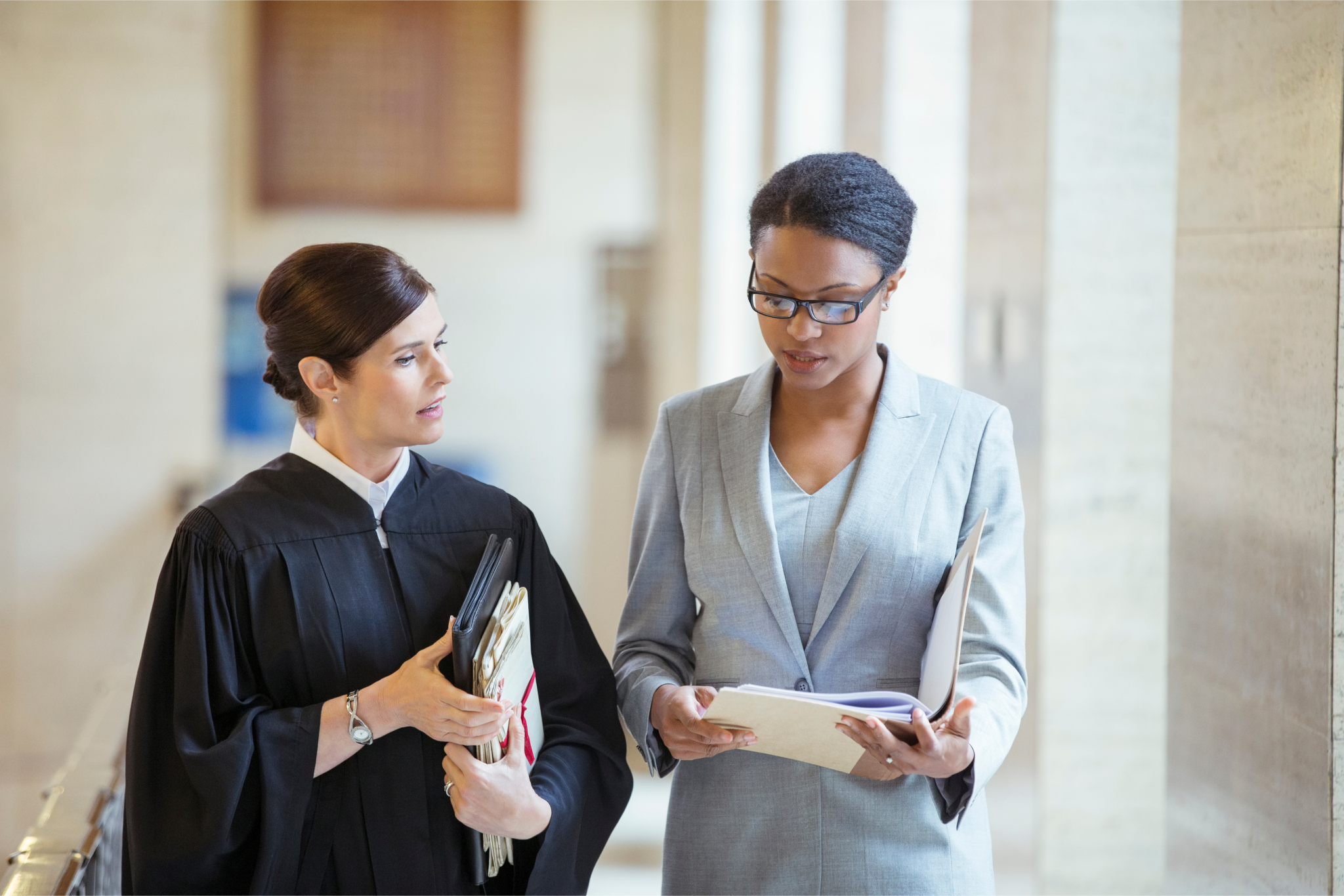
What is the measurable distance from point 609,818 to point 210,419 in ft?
→ 15.0

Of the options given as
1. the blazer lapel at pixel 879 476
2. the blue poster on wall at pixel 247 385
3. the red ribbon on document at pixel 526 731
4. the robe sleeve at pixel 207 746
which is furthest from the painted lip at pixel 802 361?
the blue poster on wall at pixel 247 385

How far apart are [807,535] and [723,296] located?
4.47m

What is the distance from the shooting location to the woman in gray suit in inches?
69.3

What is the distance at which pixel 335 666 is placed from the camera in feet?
5.77

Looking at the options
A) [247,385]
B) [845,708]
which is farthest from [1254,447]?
[247,385]

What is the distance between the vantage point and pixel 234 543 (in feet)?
5.73

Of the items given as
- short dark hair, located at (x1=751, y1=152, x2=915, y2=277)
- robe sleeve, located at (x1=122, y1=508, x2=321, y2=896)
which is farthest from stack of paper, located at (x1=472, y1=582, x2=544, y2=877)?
short dark hair, located at (x1=751, y1=152, x2=915, y2=277)

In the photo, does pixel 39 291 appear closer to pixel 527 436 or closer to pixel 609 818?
pixel 527 436

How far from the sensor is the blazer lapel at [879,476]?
180 cm

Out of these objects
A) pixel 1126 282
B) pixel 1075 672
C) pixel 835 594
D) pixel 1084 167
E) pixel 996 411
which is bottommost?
pixel 1075 672

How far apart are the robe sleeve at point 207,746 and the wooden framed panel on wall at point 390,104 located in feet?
17.1

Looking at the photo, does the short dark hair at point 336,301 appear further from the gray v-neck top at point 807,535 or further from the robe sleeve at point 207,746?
the gray v-neck top at point 807,535

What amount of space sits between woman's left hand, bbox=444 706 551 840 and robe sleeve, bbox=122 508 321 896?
20 centimetres

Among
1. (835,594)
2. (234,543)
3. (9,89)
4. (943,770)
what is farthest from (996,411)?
(9,89)
